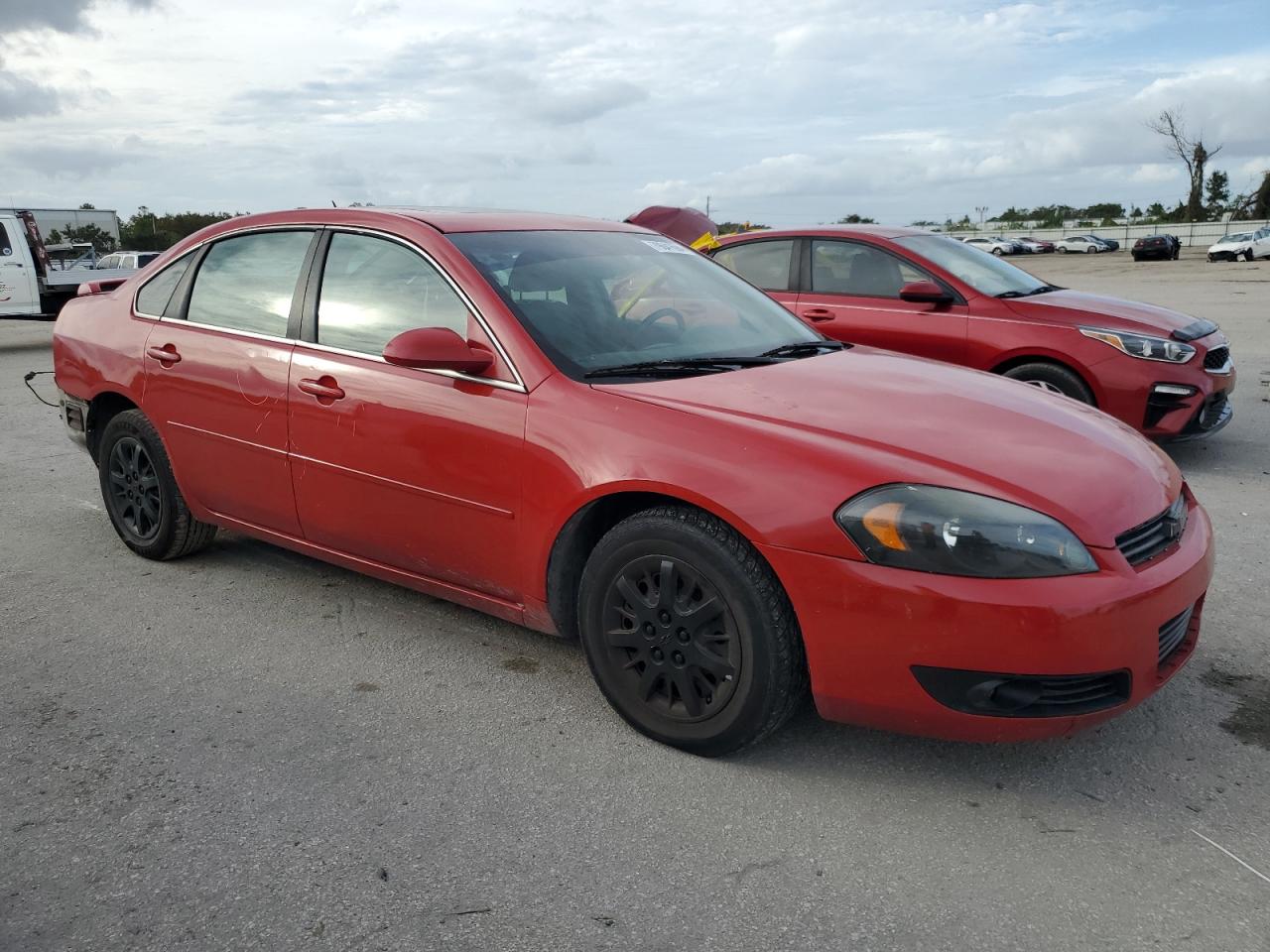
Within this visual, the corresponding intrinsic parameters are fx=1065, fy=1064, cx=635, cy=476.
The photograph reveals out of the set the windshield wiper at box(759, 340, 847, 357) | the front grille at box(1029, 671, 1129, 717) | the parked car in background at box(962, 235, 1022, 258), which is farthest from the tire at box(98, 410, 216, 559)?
the parked car in background at box(962, 235, 1022, 258)

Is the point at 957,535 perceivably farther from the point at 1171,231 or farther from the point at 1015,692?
the point at 1171,231

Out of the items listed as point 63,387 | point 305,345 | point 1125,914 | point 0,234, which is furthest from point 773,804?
point 0,234

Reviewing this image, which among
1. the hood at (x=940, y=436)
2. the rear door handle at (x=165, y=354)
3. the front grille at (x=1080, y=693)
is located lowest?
the front grille at (x=1080, y=693)

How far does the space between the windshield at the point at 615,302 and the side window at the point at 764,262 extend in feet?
11.3

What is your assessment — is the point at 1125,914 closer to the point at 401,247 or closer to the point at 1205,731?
the point at 1205,731

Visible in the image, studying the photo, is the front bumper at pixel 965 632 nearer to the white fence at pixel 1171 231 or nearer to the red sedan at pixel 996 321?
the red sedan at pixel 996 321

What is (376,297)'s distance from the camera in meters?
3.76

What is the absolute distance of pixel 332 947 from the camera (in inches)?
87.6

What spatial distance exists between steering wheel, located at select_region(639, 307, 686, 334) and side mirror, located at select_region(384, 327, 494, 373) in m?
0.61

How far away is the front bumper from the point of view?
8.29ft

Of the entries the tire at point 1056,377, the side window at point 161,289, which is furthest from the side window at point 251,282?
the tire at point 1056,377

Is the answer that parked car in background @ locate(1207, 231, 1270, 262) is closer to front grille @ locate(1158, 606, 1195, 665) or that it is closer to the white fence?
the white fence

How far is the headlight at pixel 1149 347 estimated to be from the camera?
252 inches

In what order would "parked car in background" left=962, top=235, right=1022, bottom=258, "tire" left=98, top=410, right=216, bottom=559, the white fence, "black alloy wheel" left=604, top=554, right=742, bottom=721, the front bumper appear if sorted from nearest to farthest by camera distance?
the front bumper, "black alloy wheel" left=604, top=554, right=742, bottom=721, "tire" left=98, top=410, right=216, bottom=559, "parked car in background" left=962, top=235, right=1022, bottom=258, the white fence
